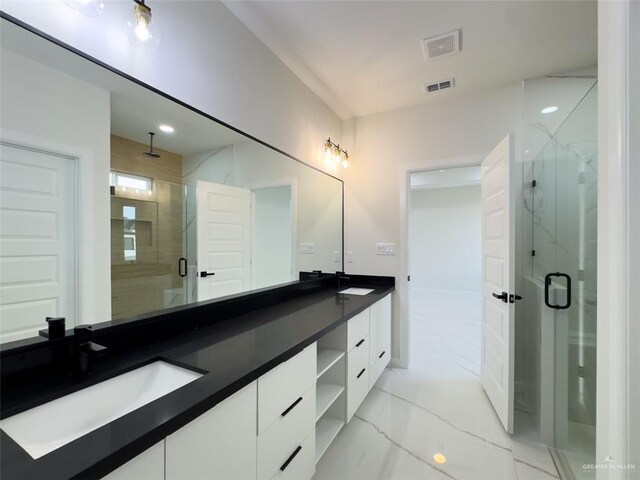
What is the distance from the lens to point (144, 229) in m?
1.17

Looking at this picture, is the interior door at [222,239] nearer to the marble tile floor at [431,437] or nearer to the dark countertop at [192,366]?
the dark countertop at [192,366]

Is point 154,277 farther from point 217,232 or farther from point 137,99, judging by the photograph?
point 137,99

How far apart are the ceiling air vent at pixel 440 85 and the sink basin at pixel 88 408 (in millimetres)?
2768

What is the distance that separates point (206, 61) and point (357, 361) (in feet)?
6.69

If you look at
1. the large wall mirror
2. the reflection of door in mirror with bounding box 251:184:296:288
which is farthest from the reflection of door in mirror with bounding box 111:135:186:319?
the reflection of door in mirror with bounding box 251:184:296:288

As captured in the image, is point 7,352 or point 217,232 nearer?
point 7,352

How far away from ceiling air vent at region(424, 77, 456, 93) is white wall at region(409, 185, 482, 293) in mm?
4546

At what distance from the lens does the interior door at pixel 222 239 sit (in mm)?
1481

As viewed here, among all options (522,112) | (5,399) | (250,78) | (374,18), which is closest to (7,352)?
(5,399)

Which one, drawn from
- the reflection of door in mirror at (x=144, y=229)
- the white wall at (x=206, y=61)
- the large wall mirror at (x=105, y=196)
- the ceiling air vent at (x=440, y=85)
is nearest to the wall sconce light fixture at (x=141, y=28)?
the white wall at (x=206, y=61)

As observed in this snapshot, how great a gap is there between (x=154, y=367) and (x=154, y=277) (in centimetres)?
40

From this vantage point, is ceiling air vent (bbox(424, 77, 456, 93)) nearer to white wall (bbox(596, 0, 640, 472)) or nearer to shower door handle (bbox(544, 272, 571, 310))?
white wall (bbox(596, 0, 640, 472))

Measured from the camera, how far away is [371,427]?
189 cm

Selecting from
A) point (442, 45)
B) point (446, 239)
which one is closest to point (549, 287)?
point (442, 45)
